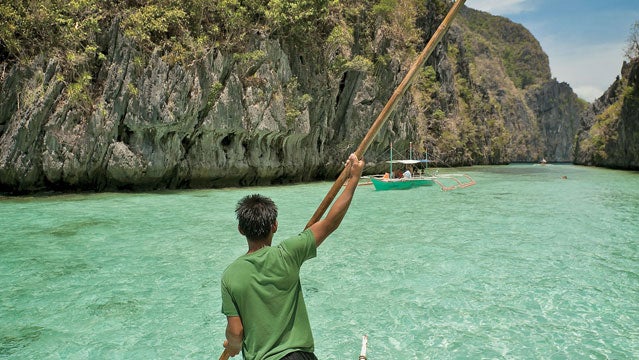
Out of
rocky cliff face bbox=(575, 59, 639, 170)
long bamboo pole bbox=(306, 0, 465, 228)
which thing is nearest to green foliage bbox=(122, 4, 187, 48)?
long bamboo pole bbox=(306, 0, 465, 228)

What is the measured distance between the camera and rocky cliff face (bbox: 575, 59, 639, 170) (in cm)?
5066

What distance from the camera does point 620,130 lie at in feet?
182

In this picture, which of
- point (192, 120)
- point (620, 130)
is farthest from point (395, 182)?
point (620, 130)

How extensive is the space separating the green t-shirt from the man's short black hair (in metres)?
0.10

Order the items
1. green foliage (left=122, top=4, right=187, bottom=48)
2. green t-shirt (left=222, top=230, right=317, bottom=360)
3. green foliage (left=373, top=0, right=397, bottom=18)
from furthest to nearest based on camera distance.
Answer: green foliage (left=373, top=0, right=397, bottom=18), green foliage (left=122, top=4, right=187, bottom=48), green t-shirt (left=222, top=230, right=317, bottom=360)

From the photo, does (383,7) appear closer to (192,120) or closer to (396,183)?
(396,183)

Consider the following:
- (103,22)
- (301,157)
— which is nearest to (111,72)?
(103,22)

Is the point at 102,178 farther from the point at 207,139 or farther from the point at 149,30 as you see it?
the point at 149,30

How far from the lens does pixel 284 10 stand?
2558 centimetres

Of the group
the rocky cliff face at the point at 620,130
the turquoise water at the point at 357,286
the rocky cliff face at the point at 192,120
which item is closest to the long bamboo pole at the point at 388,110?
the turquoise water at the point at 357,286

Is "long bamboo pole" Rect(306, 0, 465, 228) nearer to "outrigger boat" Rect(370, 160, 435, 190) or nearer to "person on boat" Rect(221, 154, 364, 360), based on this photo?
"person on boat" Rect(221, 154, 364, 360)

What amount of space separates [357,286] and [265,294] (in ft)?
17.2

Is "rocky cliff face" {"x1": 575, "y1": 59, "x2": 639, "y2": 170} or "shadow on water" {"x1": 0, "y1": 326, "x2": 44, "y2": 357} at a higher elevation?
"rocky cliff face" {"x1": 575, "y1": 59, "x2": 639, "y2": 170}

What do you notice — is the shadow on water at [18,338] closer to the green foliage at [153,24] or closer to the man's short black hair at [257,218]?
the man's short black hair at [257,218]
